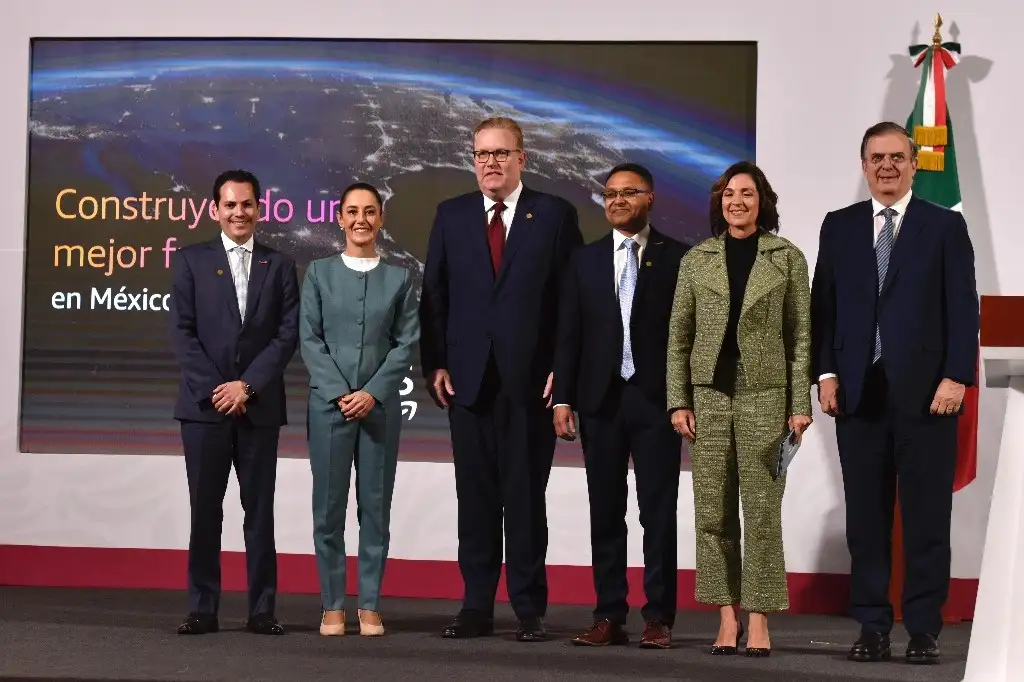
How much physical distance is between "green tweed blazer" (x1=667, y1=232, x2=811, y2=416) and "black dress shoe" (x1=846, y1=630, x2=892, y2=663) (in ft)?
2.48

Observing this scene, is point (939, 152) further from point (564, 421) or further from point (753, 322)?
point (564, 421)

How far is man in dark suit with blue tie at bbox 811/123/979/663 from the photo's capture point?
165 inches

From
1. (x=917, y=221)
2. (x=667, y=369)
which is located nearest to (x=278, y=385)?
(x=667, y=369)

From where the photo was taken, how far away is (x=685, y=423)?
425 centimetres

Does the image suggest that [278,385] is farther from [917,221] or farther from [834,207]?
[834,207]

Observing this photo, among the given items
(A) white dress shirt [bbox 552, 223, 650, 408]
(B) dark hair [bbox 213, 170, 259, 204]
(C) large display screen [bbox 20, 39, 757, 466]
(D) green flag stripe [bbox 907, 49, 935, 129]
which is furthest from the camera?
(C) large display screen [bbox 20, 39, 757, 466]

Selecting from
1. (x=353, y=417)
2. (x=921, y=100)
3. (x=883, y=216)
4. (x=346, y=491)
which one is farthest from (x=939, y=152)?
(x=346, y=491)

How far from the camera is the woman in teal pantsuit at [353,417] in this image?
4543mm

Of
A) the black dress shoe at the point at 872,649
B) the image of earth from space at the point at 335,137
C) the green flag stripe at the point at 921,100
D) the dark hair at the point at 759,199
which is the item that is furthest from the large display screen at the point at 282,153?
the black dress shoe at the point at 872,649

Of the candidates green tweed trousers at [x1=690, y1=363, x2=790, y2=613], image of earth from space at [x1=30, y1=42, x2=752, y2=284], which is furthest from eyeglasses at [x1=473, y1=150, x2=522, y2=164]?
image of earth from space at [x1=30, y1=42, x2=752, y2=284]

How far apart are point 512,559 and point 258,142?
2.59 m

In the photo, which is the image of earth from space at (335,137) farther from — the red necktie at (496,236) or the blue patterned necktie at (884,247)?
the blue patterned necktie at (884,247)

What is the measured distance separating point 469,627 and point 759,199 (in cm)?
175

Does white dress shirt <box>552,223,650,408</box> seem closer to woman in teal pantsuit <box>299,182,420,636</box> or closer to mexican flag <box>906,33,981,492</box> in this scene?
woman in teal pantsuit <box>299,182,420,636</box>
